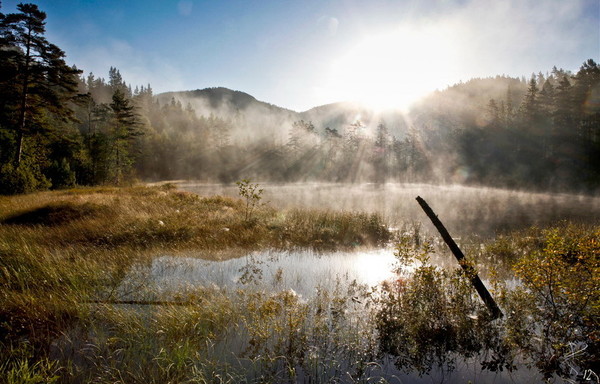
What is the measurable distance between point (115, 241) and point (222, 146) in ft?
273

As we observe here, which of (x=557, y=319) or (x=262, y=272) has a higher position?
(x=557, y=319)

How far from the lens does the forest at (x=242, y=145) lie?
2458cm

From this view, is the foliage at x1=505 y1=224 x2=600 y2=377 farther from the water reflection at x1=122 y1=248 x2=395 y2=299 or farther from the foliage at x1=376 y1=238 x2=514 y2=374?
the water reflection at x1=122 y1=248 x2=395 y2=299

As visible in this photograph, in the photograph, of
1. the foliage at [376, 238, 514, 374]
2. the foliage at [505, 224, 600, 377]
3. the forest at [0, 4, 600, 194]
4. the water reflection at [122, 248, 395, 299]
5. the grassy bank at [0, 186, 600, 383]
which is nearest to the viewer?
the grassy bank at [0, 186, 600, 383]

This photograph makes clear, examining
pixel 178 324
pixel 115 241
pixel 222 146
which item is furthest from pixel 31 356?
pixel 222 146

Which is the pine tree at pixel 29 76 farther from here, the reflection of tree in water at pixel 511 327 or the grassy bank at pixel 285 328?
the reflection of tree in water at pixel 511 327

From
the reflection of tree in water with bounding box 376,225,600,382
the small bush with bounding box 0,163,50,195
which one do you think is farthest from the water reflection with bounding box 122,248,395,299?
the small bush with bounding box 0,163,50,195

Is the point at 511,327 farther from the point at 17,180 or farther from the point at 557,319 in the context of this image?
the point at 17,180

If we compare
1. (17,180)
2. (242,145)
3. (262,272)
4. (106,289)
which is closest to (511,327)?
(262,272)

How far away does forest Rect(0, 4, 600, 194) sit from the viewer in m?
24.6

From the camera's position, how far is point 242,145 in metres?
96.0

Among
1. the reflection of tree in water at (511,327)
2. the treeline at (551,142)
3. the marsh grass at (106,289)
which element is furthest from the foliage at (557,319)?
the treeline at (551,142)

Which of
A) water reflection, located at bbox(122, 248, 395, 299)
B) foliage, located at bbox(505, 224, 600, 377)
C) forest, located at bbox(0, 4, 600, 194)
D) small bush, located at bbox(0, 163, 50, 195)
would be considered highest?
forest, located at bbox(0, 4, 600, 194)

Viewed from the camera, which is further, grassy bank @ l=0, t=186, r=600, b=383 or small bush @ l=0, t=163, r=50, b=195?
small bush @ l=0, t=163, r=50, b=195
